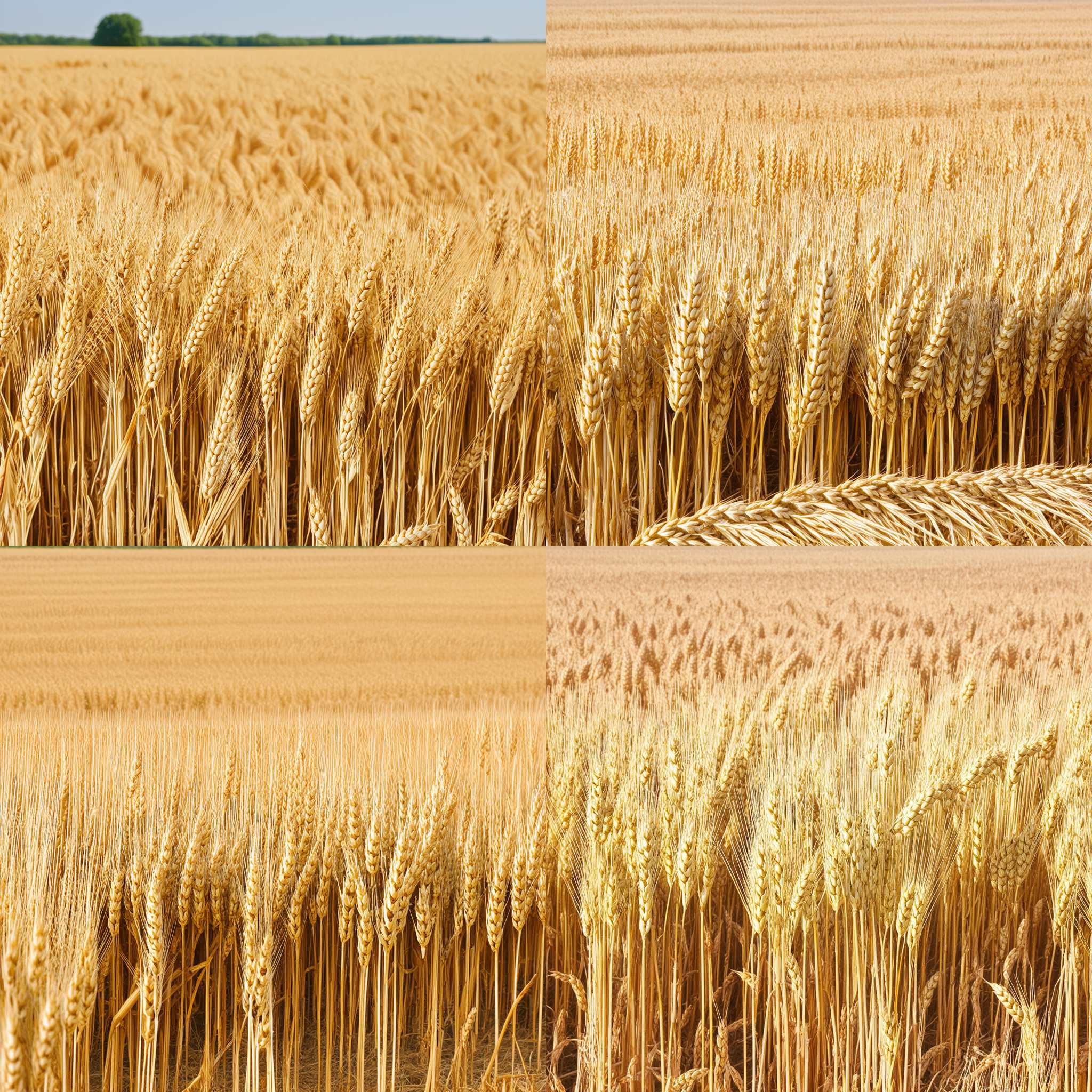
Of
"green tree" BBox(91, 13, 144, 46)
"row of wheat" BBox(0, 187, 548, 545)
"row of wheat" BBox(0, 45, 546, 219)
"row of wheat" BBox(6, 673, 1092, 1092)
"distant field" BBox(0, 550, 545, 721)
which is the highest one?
"green tree" BBox(91, 13, 144, 46)

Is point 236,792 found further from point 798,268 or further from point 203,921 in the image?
point 798,268

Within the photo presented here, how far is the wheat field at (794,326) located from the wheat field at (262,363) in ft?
0.32

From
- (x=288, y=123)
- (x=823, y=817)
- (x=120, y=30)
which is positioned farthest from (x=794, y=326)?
(x=120, y=30)

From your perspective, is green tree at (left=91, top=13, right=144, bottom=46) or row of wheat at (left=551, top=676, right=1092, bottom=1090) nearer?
row of wheat at (left=551, top=676, right=1092, bottom=1090)

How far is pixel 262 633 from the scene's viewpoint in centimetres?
133

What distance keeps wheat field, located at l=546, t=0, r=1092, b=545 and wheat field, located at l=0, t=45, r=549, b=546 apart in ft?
0.32

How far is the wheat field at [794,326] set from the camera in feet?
3.91

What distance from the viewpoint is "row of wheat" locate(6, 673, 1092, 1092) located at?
1132mm

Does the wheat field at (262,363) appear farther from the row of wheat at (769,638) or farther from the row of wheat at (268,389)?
the row of wheat at (769,638)

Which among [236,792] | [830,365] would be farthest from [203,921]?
[830,365]

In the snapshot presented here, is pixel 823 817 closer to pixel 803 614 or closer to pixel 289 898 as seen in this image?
pixel 803 614

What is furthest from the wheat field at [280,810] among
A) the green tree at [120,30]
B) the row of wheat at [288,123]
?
the green tree at [120,30]

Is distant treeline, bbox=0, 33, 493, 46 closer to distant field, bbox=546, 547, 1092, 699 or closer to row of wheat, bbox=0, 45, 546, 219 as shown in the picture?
row of wheat, bbox=0, 45, 546, 219

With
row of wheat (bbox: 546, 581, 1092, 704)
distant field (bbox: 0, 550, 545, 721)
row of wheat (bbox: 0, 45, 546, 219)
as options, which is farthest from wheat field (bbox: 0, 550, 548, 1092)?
row of wheat (bbox: 0, 45, 546, 219)
